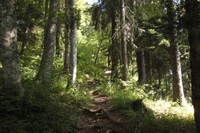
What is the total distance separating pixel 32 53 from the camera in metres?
19.9

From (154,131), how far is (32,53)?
A: 50.5 ft

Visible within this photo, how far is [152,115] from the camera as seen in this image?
28.0 ft

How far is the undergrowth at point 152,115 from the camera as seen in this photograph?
7.11 metres

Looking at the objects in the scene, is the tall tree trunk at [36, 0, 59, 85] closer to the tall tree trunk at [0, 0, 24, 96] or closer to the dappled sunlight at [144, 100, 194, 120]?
the tall tree trunk at [0, 0, 24, 96]

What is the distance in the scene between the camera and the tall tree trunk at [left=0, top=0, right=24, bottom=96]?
6379 mm

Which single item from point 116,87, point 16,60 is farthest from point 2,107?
point 116,87

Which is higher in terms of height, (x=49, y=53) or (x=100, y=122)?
(x=49, y=53)

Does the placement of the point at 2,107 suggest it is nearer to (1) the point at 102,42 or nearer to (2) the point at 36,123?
(2) the point at 36,123

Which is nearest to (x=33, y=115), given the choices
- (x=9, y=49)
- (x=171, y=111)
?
(x=9, y=49)

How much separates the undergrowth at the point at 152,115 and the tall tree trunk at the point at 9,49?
3733mm

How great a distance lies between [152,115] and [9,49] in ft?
18.1

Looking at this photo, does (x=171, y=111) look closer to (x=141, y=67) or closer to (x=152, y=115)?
(x=152, y=115)

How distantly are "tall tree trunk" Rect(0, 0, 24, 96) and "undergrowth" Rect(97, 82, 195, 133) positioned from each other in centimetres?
373

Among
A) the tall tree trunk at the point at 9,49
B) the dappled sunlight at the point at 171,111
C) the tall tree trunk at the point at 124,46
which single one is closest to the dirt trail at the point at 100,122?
the dappled sunlight at the point at 171,111
